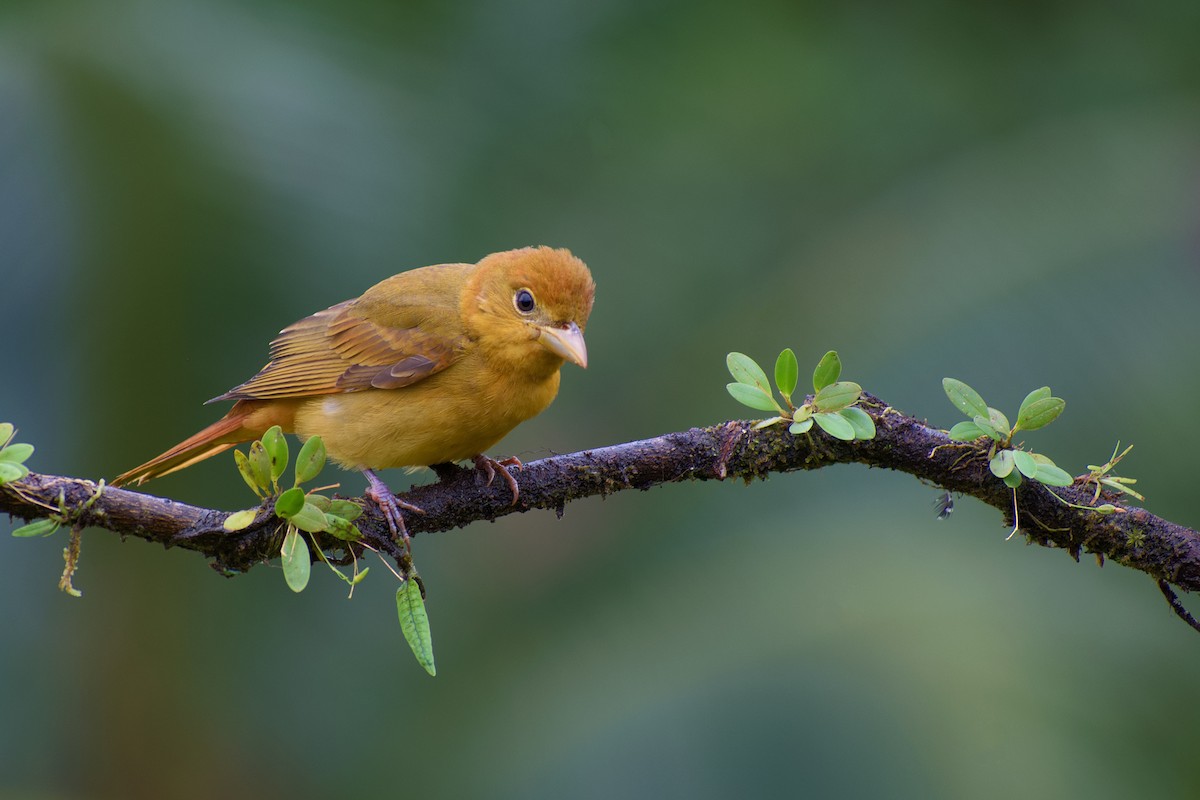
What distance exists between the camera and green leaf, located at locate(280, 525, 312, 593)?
89.2 inches

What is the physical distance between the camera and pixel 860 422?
2441 millimetres

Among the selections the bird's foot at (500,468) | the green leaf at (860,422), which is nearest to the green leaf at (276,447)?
the bird's foot at (500,468)

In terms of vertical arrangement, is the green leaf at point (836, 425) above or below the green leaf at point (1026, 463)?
above

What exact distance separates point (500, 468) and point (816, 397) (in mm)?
857

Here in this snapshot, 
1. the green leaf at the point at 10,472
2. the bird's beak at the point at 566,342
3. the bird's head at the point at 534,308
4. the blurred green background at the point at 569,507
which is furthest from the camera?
the blurred green background at the point at 569,507

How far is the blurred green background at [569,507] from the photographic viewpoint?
4.02 meters

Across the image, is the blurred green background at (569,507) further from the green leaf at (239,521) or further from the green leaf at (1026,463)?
the green leaf at (239,521)

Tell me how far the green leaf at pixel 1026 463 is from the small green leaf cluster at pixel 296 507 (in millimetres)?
1220

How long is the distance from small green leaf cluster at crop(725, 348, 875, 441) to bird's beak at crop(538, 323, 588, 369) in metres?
0.86

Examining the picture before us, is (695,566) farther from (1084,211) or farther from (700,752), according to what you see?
(1084,211)

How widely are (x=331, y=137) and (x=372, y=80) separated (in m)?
0.89

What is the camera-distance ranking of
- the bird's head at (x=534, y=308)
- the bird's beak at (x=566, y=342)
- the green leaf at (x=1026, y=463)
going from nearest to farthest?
1. the green leaf at (x=1026, y=463)
2. the bird's beak at (x=566, y=342)
3. the bird's head at (x=534, y=308)

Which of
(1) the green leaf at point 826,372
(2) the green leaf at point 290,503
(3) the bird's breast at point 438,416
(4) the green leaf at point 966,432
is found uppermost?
(3) the bird's breast at point 438,416

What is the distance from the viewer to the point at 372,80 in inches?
240
